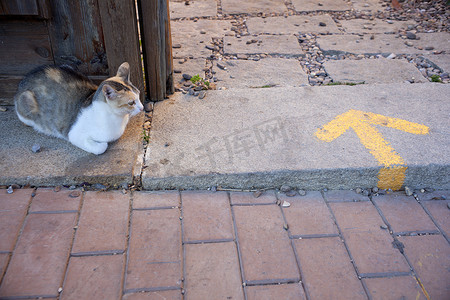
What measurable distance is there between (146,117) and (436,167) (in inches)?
87.6

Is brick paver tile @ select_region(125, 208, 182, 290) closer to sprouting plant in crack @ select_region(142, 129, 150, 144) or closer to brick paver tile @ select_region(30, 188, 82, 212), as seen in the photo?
brick paver tile @ select_region(30, 188, 82, 212)

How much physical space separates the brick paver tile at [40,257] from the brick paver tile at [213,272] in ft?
2.33

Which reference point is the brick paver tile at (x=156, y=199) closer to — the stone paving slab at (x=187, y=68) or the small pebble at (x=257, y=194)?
the small pebble at (x=257, y=194)

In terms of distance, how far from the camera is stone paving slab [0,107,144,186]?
2.56m

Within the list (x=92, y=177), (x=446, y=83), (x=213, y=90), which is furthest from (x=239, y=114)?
(x=446, y=83)

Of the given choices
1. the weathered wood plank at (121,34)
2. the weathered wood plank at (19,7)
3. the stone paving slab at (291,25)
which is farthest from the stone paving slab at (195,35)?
the weathered wood plank at (19,7)

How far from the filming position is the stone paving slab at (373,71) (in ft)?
12.2

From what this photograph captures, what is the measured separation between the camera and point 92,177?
2561 mm

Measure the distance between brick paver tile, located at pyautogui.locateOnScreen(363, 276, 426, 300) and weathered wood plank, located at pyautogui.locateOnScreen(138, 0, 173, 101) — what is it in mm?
2154

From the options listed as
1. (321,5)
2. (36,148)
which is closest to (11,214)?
(36,148)

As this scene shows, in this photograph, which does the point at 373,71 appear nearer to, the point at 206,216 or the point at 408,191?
the point at 408,191

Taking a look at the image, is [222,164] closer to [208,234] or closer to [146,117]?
[208,234]

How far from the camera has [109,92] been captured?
2.42 meters

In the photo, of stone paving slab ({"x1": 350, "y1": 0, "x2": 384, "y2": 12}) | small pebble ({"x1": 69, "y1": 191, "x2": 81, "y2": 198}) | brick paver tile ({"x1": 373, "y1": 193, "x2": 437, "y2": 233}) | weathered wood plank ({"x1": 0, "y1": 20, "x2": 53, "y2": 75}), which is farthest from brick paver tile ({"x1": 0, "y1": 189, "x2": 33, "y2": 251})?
stone paving slab ({"x1": 350, "y1": 0, "x2": 384, "y2": 12})
